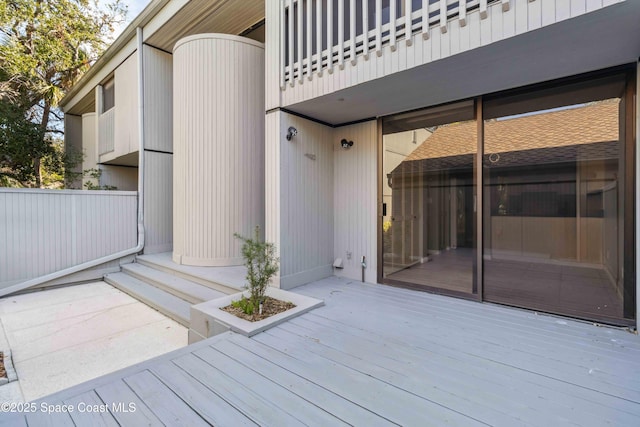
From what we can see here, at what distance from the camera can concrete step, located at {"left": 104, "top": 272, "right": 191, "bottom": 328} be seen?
3888 millimetres

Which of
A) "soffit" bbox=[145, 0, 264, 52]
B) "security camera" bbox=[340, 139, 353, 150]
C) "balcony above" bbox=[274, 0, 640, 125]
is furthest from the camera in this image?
"soffit" bbox=[145, 0, 264, 52]

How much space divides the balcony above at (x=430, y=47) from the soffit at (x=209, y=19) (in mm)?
1975

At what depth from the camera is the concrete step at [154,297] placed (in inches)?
153

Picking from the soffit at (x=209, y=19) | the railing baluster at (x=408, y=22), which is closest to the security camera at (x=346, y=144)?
the railing baluster at (x=408, y=22)

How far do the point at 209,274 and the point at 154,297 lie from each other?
89 centimetres

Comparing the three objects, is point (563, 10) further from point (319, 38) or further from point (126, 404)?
point (126, 404)

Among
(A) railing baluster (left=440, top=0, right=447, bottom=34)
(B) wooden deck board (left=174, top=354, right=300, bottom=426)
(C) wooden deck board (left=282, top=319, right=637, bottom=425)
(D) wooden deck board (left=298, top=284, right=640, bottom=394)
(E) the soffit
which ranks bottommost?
(B) wooden deck board (left=174, top=354, right=300, bottom=426)

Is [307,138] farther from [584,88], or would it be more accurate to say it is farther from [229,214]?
[584,88]

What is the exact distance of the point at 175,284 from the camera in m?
4.50

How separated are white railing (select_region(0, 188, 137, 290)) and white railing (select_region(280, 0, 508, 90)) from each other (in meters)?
4.64

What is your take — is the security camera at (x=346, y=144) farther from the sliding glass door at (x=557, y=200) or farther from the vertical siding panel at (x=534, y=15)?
the vertical siding panel at (x=534, y=15)

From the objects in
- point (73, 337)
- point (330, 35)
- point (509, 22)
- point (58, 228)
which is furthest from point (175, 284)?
point (509, 22)

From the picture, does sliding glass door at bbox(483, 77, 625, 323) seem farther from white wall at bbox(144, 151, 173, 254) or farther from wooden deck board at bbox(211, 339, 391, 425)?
white wall at bbox(144, 151, 173, 254)

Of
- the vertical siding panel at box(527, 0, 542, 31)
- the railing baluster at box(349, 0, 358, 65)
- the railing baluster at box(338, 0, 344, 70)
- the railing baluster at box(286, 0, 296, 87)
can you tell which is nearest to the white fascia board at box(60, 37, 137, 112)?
the railing baluster at box(286, 0, 296, 87)
